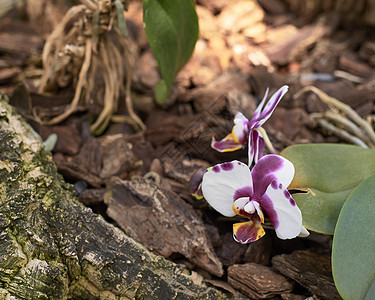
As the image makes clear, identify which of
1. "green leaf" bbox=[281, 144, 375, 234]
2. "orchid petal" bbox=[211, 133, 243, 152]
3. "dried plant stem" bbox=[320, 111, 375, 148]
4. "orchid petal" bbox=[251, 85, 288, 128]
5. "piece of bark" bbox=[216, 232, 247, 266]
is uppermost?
"orchid petal" bbox=[251, 85, 288, 128]

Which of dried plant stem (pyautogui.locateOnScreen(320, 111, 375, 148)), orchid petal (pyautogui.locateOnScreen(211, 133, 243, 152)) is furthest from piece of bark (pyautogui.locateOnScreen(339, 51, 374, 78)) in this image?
orchid petal (pyautogui.locateOnScreen(211, 133, 243, 152))

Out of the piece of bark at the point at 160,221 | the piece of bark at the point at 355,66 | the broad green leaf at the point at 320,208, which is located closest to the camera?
the broad green leaf at the point at 320,208

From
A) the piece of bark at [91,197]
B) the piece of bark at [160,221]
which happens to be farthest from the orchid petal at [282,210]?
the piece of bark at [91,197]

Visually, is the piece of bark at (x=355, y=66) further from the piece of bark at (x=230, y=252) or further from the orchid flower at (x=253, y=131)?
the piece of bark at (x=230, y=252)

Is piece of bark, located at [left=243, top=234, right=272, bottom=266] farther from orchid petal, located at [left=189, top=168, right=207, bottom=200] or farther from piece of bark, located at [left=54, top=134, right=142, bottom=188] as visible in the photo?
piece of bark, located at [left=54, top=134, right=142, bottom=188]

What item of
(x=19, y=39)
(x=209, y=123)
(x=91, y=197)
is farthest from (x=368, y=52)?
(x=19, y=39)

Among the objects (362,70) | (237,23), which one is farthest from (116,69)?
(362,70)
